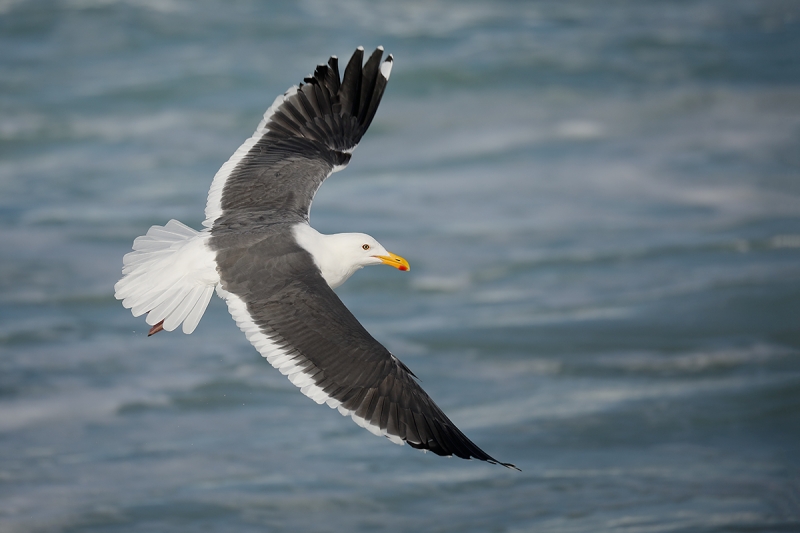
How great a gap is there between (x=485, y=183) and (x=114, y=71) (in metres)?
7.07

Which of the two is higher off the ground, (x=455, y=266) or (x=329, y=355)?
(x=455, y=266)

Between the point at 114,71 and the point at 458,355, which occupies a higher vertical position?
the point at 114,71

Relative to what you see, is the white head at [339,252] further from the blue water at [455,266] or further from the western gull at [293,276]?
the blue water at [455,266]

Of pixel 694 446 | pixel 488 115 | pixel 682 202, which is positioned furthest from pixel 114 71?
pixel 694 446

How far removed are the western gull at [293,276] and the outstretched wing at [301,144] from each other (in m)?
0.01

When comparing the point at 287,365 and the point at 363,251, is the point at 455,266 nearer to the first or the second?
the point at 363,251

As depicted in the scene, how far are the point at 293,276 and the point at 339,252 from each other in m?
0.56

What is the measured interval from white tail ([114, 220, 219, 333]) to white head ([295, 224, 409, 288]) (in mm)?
602

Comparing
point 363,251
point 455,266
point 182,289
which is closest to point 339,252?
point 363,251

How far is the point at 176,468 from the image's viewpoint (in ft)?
29.7

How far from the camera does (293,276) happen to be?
21.9ft

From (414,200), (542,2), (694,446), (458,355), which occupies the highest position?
(542,2)

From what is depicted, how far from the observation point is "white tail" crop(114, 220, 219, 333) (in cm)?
660

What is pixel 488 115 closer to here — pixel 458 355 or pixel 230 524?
pixel 458 355
